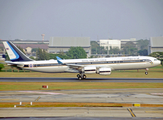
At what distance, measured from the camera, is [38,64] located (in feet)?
161

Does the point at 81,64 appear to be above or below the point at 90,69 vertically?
above

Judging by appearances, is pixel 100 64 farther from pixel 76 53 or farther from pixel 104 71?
pixel 76 53

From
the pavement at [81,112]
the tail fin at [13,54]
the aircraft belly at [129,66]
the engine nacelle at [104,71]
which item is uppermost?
the tail fin at [13,54]

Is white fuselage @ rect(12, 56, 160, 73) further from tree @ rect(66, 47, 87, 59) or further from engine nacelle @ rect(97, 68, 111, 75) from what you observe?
tree @ rect(66, 47, 87, 59)

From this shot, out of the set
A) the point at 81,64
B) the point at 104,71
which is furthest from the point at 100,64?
the point at 81,64

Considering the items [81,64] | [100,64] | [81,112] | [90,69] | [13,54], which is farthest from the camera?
[13,54]

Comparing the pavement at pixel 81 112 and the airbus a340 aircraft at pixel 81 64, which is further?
the airbus a340 aircraft at pixel 81 64

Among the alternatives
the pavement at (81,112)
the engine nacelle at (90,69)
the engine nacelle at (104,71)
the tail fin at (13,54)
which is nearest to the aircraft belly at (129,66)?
the engine nacelle at (104,71)

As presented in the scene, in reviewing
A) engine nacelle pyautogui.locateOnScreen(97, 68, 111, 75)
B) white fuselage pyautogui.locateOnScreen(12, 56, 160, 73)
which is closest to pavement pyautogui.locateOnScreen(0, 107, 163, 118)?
engine nacelle pyautogui.locateOnScreen(97, 68, 111, 75)

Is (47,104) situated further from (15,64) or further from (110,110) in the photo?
(15,64)

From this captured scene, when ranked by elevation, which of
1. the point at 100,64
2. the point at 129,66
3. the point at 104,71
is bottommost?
the point at 104,71

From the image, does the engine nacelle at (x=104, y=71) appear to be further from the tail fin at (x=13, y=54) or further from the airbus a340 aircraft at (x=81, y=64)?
the tail fin at (x=13, y=54)

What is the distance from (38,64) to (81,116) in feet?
107

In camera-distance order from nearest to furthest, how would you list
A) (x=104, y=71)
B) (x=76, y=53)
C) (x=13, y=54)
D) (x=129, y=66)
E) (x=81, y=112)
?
(x=81, y=112), (x=104, y=71), (x=129, y=66), (x=13, y=54), (x=76, y=53)
